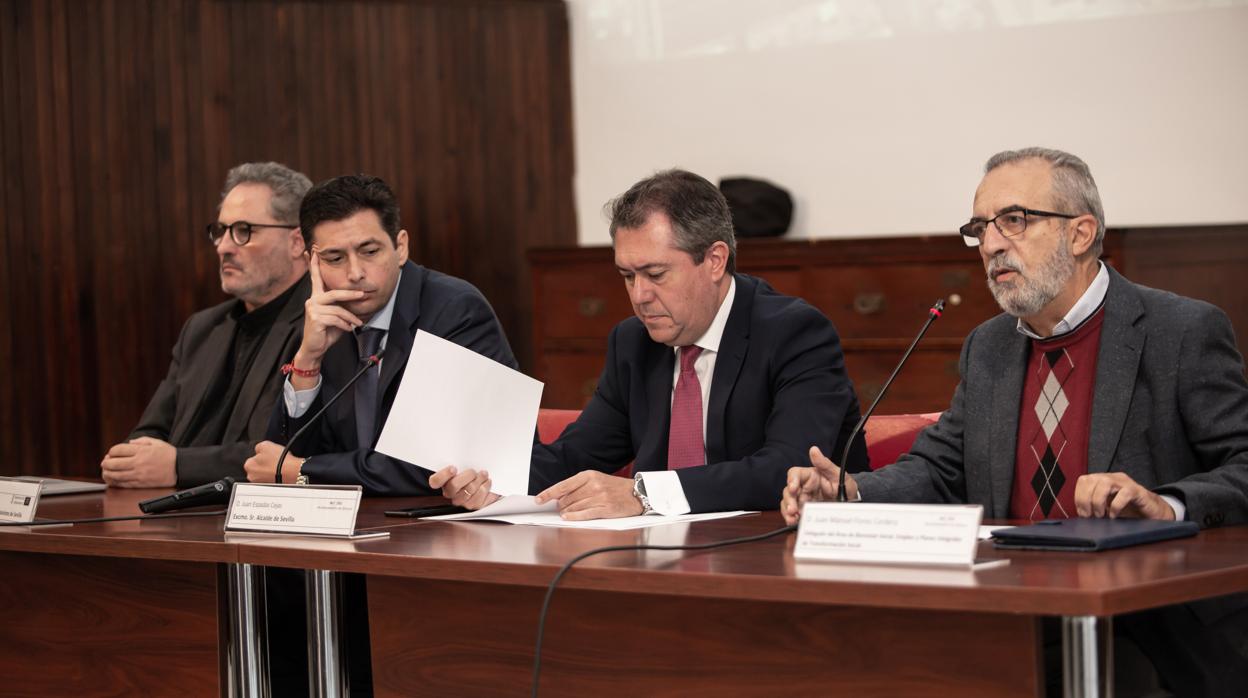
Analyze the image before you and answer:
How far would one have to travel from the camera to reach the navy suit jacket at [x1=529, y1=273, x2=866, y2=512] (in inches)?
103

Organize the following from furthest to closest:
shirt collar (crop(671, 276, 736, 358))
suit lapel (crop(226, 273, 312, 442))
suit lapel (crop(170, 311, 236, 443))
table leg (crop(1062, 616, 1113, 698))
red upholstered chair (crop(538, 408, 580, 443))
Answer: suit lapel (crop(170, 311, 236, 443)) < suit lapel (crop(226, 273, 312, 442)) < red upholstered chair (crop(538, 408, 580, 443)) < shirt collar (crop(671, 276, 736, 358)) < table leg (crop(1062, 616, 1113, 698))

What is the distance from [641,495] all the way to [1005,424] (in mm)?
665

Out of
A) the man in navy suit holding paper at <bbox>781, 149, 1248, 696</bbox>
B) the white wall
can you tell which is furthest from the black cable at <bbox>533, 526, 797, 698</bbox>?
the white wall

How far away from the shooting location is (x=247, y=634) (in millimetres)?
2375

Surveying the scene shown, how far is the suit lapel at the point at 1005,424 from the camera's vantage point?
2562 mm

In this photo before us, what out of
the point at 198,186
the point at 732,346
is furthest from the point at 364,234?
the point at 198,186

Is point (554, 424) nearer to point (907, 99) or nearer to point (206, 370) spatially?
point (206, 370)

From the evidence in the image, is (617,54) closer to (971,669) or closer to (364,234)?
(364,234)

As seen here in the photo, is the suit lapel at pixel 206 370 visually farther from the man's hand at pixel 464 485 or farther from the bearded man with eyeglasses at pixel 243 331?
the man's hand at pixel 464 485

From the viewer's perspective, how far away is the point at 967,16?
18.7ft

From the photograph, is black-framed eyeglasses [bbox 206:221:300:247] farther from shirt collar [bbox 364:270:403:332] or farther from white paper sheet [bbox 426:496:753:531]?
white paper sheet [bbox 426:496:753:531]

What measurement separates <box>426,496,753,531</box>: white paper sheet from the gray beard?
0.59m

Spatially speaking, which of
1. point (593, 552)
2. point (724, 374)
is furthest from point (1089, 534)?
point (724, 374)

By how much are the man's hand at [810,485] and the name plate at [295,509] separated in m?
0.69
